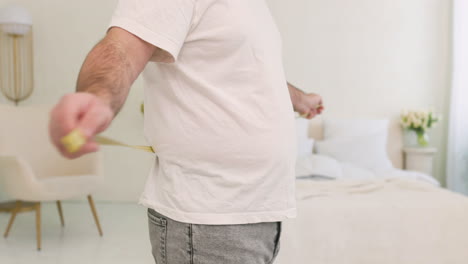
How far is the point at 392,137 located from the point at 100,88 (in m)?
5.03

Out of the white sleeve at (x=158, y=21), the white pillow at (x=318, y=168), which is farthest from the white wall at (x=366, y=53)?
the white sleeve at (x=158, y=21)

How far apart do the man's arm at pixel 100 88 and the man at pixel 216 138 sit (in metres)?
0.07

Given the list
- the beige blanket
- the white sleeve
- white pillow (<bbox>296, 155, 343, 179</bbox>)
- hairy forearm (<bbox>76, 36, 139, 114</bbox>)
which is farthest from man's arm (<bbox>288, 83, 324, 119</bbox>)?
white pillow (<bbox>296, 155, 343, 179</bbox>)

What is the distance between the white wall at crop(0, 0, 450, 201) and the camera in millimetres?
5262

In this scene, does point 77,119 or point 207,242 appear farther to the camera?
point 207,242

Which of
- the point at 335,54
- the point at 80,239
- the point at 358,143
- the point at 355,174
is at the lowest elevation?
the point at 80,239

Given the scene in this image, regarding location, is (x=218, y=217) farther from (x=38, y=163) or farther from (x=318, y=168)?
(x=38, y=163)

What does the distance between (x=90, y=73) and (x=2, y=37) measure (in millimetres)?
5062

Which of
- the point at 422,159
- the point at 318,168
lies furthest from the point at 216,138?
the point at 422,159

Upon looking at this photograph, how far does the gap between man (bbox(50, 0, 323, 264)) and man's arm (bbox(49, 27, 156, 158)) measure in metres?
0.07

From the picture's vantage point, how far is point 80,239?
3.71 meters

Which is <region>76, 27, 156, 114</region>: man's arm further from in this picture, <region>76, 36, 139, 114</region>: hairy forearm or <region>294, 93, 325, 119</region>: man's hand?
<region>294, 93, 325, 119</region>: man's hand

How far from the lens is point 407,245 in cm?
267

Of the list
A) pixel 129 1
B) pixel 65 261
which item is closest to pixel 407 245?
pixel 65 261
